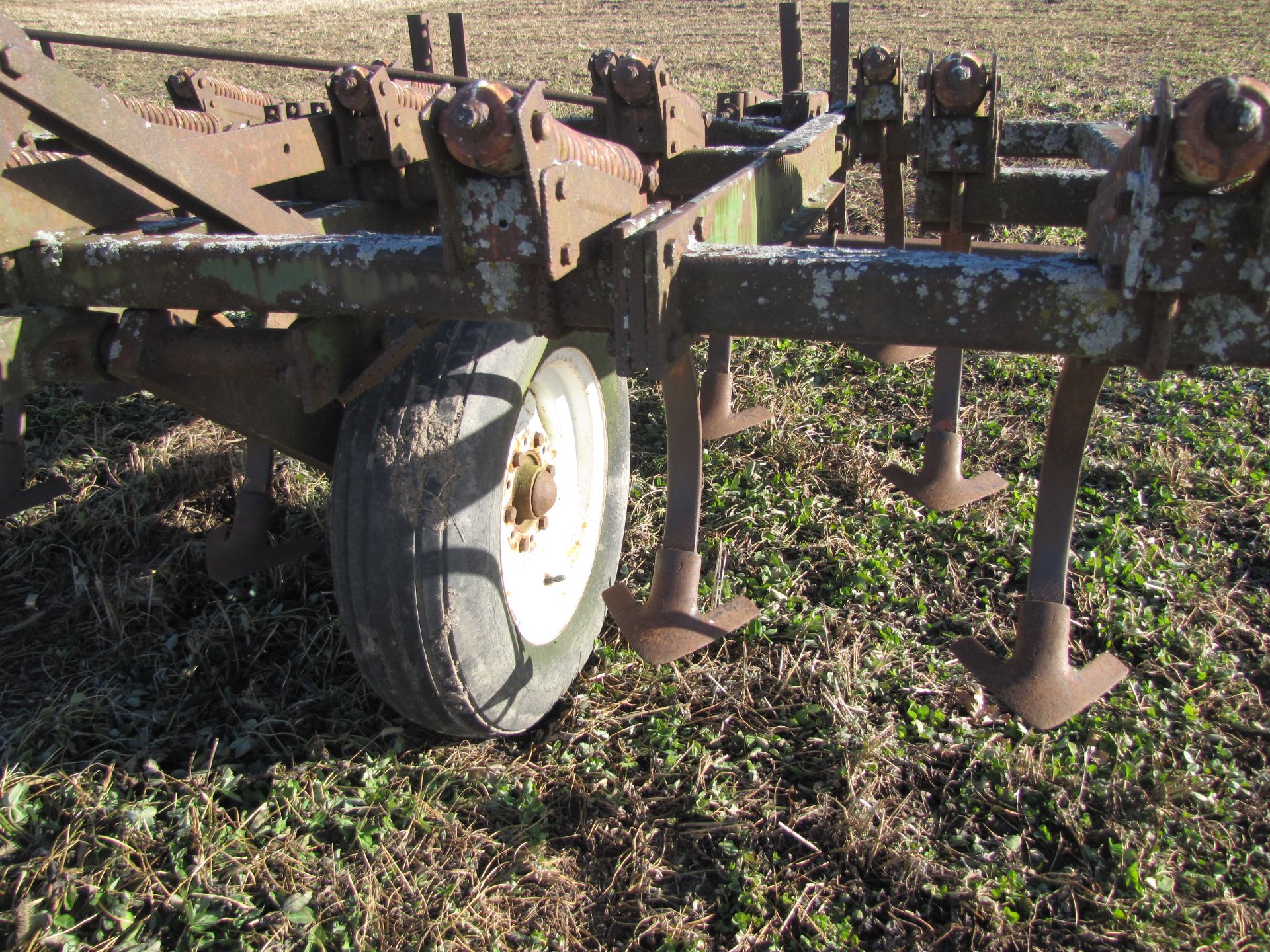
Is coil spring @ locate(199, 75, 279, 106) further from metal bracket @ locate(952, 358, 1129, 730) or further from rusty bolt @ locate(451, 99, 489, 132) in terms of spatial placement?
metal bracket @ locate(952, 358, 1129, 730)

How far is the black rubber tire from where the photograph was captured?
6.45 feet

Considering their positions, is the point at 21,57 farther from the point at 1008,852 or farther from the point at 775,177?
the point at 1008,852

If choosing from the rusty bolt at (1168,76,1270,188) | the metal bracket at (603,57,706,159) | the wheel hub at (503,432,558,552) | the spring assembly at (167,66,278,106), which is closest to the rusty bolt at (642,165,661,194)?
the metal bracket at (603,57,706,159)

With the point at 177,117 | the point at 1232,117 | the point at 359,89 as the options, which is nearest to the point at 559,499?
the point at 359,89

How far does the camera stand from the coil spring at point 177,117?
290 cm

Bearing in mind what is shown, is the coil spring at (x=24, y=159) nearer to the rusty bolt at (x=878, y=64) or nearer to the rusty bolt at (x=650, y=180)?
the rusty bolt at (x=650, y=180)

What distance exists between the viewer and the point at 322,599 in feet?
9.30

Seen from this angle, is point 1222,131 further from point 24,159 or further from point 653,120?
point 24,159

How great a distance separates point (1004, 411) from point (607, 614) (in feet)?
6.48

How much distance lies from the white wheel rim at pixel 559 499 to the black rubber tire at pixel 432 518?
17cm

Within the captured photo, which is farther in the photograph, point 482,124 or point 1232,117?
point 482,124

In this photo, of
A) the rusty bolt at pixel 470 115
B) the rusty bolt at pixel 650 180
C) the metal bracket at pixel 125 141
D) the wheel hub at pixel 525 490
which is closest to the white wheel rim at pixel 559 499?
the wheel hub at pixel 525 490

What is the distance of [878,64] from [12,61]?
8.21 ft

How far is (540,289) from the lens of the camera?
61.1 inches
